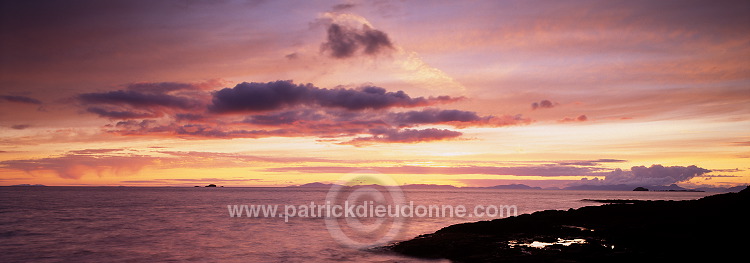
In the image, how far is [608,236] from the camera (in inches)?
1124

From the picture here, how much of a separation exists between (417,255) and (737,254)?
17.1 meters

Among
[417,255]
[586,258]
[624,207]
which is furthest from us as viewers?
[624,207]

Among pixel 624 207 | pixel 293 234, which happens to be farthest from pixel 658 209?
pixel 293 234

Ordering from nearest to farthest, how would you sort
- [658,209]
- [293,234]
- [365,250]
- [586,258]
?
[586,258]
[365,250]
[658,209]
[293,234]

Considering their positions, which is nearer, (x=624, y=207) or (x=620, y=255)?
(x=620, y=255)

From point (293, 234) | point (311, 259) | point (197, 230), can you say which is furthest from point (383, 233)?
point (197, 230)

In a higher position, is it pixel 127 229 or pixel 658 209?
pixel 658 209

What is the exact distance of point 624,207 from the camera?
1578 inches

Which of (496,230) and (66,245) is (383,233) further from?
(66,245)

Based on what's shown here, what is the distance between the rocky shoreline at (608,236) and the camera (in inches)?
905

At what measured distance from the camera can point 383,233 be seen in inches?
1844

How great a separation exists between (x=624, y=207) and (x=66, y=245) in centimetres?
4994

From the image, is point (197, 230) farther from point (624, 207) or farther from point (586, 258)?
point (624, 207)

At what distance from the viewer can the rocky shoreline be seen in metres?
23.0
